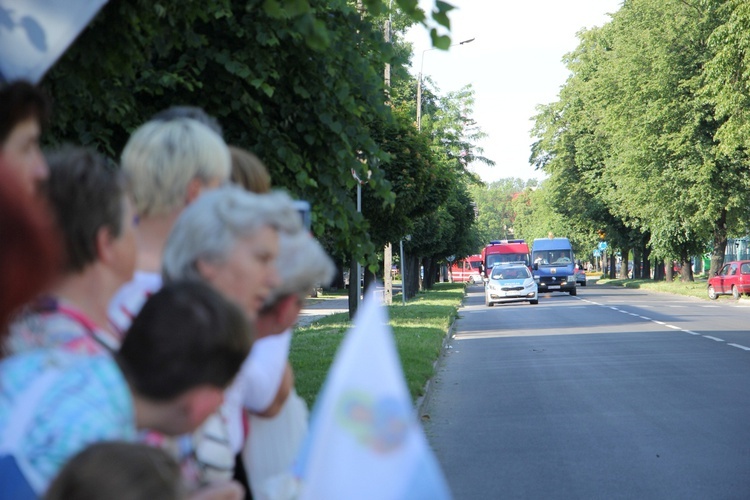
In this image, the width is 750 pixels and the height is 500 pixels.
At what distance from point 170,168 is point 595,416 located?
9.09 metres

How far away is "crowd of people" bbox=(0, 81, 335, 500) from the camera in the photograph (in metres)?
1.59

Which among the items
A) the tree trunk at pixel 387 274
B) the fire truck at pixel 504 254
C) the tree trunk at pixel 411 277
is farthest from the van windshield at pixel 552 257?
the tree trunk at pixel 387 274

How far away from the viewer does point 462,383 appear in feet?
47.9

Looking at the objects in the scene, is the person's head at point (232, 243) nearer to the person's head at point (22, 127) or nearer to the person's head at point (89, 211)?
the person's head at point (89, 211)

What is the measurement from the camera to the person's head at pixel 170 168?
2.70 m

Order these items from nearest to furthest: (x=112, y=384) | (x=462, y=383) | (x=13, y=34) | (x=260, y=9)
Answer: (x=112, y=384)
(x=13, y=34)
(x=260, y=9)
(x=462, y=383)

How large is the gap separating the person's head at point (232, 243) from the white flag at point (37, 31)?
0.74 meters

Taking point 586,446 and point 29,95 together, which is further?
point 586,446

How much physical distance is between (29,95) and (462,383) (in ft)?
42.4

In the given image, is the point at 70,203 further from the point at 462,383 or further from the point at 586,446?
the point at 462,383

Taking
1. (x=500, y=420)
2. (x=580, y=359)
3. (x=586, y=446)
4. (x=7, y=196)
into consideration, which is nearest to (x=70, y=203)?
(x=7, y=196)

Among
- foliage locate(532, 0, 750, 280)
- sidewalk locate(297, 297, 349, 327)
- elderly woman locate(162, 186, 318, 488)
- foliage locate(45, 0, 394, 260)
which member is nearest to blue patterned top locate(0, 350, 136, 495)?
elderly woman locate(162, 186, 318, 488)

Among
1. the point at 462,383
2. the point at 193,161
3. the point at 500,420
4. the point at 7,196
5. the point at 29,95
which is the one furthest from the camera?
the point at 462,383

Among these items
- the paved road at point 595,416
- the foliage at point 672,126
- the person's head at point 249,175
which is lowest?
the paved road at point 595,416
